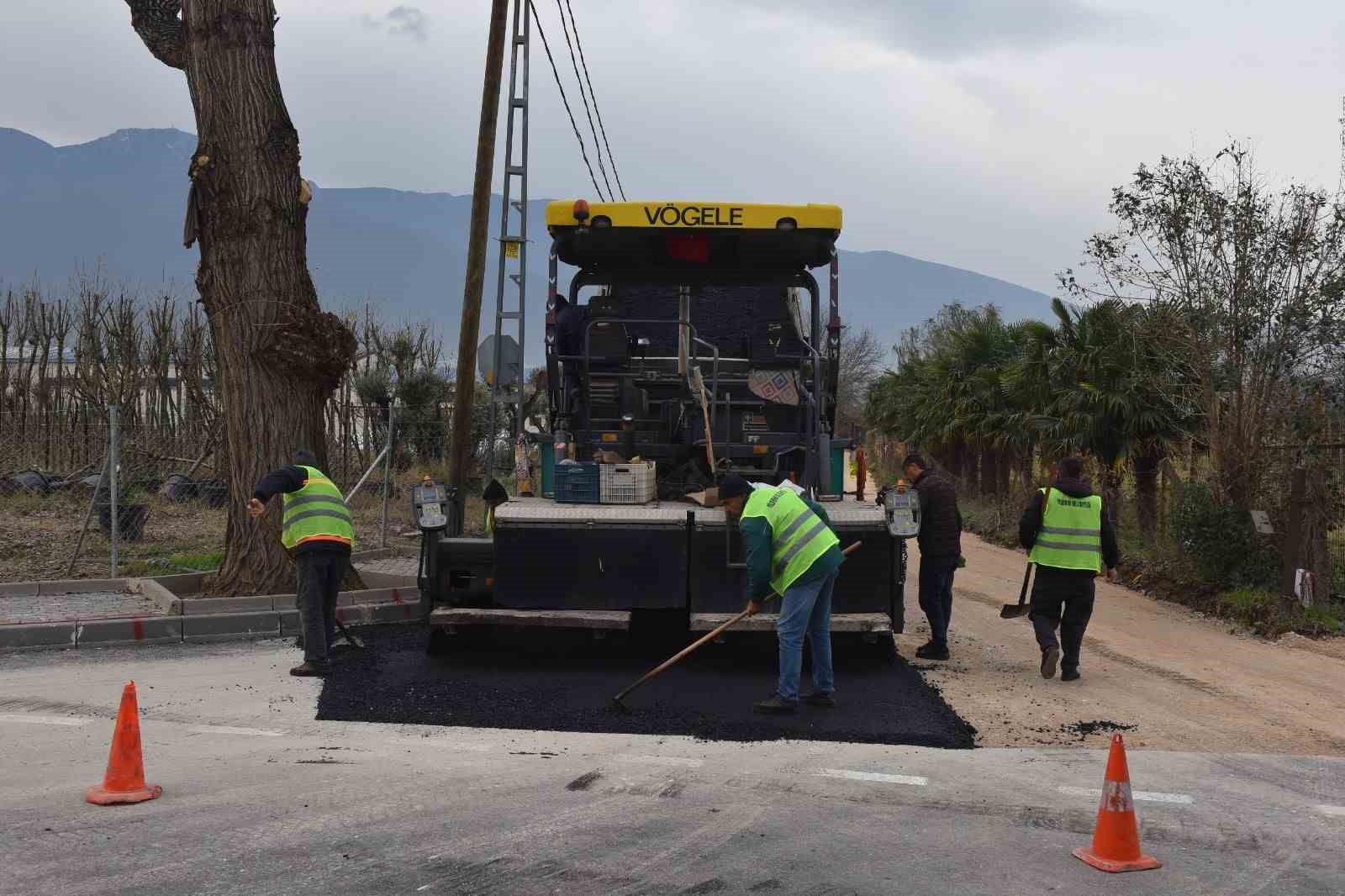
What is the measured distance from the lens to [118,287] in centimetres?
2516

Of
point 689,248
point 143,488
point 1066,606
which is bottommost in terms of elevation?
point 1066,606

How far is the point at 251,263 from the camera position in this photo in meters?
11.5

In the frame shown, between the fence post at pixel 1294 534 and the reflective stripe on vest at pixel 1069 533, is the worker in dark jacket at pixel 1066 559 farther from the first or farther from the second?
the fence post at pixel 1294 534

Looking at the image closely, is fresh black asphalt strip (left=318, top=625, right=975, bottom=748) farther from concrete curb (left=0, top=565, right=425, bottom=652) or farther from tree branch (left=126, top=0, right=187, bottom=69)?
tree branch (left=126, top=0, right=187, bottom=69)

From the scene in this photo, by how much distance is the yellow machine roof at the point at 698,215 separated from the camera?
976cm

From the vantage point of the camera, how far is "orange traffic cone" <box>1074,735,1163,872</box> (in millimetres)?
4945

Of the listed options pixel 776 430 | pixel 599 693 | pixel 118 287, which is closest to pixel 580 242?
pixel 776 430

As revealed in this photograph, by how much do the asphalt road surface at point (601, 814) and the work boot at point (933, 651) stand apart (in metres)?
3.03

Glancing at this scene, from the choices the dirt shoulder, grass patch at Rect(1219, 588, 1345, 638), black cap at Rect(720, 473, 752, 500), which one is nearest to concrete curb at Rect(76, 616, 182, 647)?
black cap at Rect(720, 473, 752, 500)

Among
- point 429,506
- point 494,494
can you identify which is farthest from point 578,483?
point 429,506

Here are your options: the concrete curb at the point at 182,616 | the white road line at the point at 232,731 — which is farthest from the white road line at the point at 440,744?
the concrete curb at the point at 182,616

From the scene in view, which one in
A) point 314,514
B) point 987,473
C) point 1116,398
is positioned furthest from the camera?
point 987,473

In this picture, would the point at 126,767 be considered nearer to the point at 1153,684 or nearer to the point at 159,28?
the point at 1153,684

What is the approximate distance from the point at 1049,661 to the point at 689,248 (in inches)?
159
